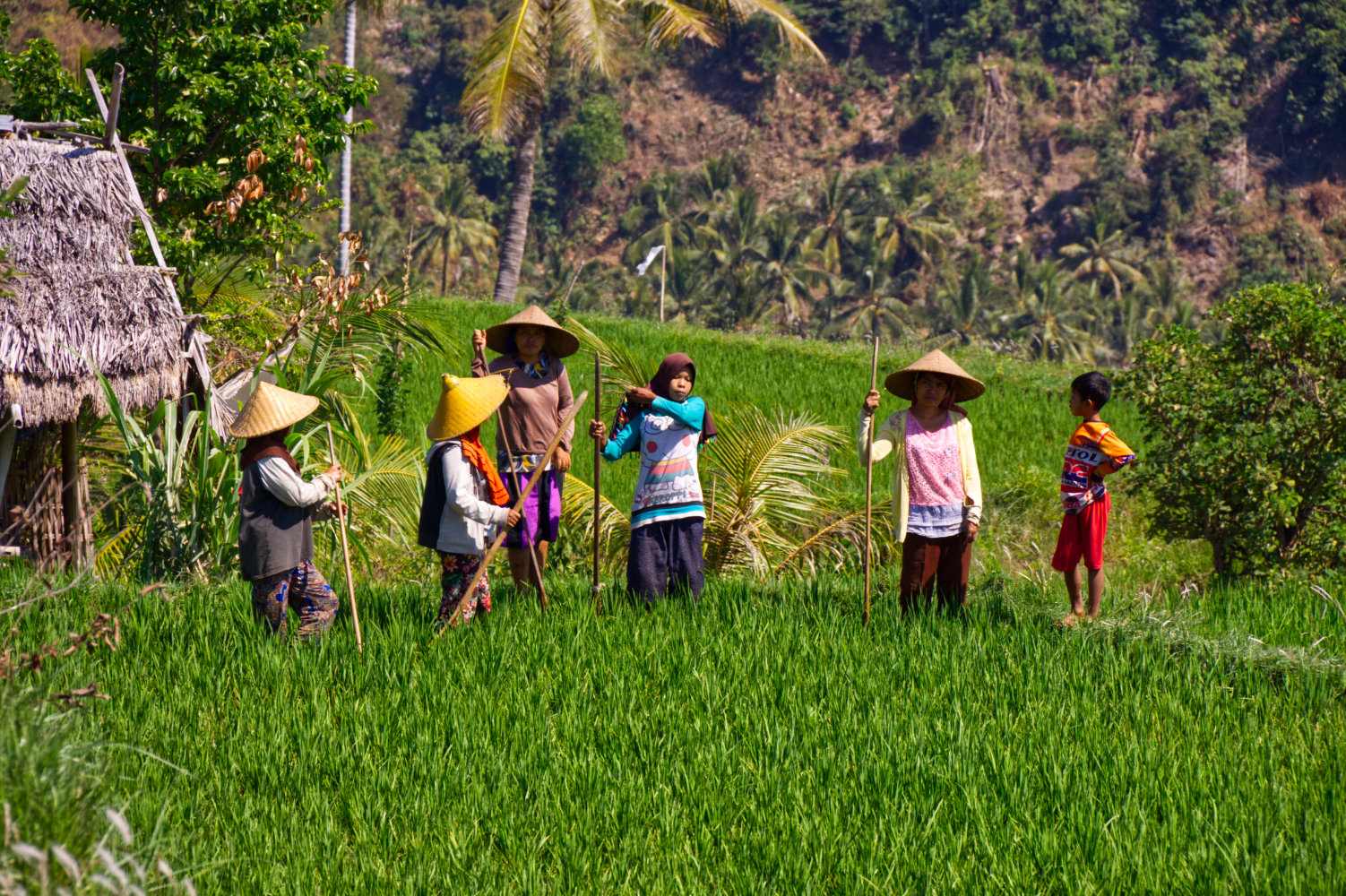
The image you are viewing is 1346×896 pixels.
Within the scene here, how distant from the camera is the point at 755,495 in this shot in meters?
7.62

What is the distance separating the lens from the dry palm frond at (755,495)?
7.53 metres

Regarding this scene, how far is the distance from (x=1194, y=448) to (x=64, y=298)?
6.42 metres

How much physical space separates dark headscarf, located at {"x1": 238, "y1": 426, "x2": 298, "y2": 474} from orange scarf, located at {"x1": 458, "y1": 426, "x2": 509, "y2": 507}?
709 millimetres

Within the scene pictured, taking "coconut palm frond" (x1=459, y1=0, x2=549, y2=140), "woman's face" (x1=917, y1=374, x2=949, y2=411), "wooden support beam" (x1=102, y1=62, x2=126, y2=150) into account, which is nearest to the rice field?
"woman's face" (x1=917, y1=374, x2=949, y2=411)

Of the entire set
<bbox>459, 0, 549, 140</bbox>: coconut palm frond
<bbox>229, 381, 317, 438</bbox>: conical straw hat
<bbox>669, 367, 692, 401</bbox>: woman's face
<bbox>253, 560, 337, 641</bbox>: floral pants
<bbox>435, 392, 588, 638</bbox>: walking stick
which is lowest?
<bbox>253, 560, 337, 641</bbox>: floral pants

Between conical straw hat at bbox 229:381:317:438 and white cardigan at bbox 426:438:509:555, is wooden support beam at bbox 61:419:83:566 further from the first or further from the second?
white cardigan at bbox 426:438:509:555

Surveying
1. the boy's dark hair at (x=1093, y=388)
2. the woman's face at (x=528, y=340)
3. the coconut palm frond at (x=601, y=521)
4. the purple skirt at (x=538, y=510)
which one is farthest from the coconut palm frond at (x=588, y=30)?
the boy's dark hair at (x=1093, y=388)

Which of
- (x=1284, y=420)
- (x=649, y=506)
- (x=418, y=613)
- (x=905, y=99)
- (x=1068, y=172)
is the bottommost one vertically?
(x=418, y=613)

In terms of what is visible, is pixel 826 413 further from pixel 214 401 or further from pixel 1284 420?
pixel 214 401

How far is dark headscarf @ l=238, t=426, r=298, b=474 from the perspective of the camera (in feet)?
Result: 15.3

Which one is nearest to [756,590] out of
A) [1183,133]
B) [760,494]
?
[760,494]

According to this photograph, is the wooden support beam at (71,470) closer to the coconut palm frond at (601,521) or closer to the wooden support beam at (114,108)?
the wooden support beam at (114,108)

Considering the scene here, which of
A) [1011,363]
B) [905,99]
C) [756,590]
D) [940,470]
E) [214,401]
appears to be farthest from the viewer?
[905,99]

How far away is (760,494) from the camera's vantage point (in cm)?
764
